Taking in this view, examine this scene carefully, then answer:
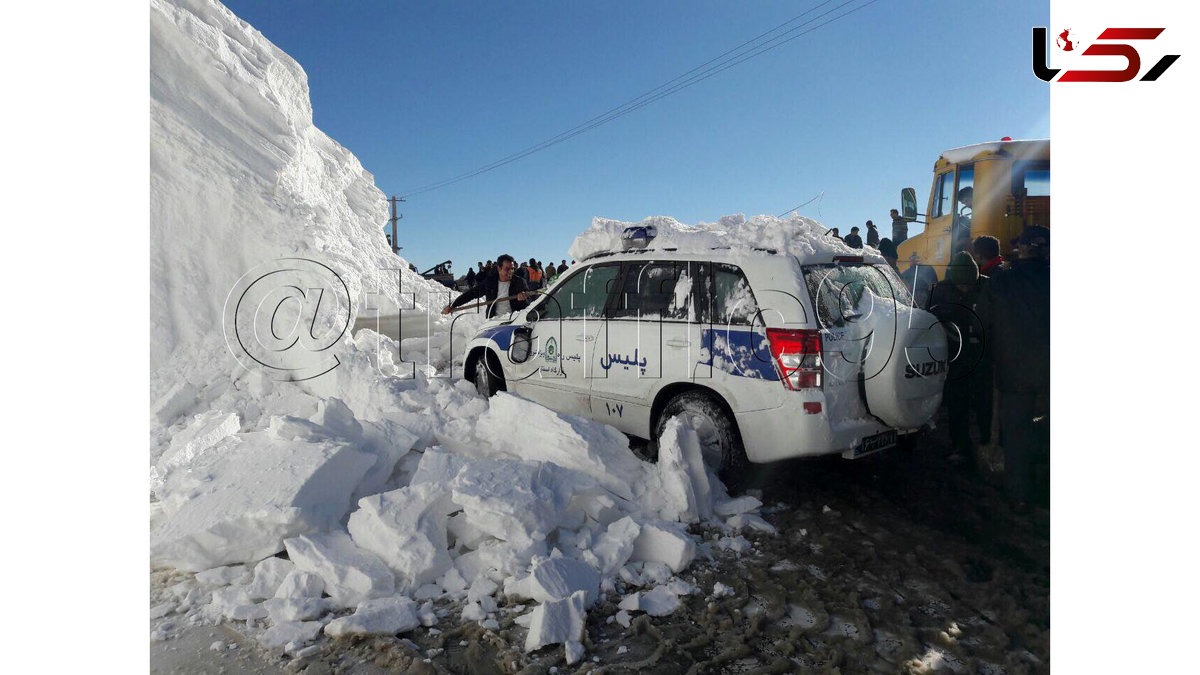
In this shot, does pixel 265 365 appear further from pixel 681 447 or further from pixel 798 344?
pixel 798 344

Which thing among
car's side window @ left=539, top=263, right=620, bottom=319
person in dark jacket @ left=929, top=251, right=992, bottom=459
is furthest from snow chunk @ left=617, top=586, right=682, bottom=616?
person in dark jacket @ left=929, top=251, right=992, bottom=459

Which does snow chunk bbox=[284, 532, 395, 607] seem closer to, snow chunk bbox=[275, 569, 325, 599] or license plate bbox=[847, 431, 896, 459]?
snow chunk bbox=[275, 569, 325, 599]

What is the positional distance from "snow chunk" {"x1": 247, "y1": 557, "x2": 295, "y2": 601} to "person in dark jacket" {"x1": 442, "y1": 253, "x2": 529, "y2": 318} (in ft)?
13.7

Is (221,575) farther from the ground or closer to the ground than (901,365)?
closer to the ground

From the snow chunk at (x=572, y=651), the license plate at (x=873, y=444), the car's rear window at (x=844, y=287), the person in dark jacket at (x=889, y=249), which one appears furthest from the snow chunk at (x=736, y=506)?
the person in dark jacket at (x=889, y=249)

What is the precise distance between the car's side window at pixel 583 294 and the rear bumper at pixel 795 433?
1569 millimetres

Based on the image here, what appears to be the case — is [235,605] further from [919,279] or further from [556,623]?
[919,279]

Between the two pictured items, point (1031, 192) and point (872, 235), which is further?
point (872, 235)

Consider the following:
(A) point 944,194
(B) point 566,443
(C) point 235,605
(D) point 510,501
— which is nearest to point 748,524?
(B) point 566,443

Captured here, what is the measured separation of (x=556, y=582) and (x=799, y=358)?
203 cm

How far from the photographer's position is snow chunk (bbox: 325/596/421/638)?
311 cm

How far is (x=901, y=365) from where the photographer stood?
Answer: 439cm

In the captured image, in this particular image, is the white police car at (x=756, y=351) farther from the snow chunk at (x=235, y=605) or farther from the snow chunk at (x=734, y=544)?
the snow chunk at (x=235, y=605)

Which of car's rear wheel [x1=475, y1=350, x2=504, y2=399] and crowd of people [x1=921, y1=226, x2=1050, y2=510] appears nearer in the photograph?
crowd of people [x1=921, y1=226, x2=1050, y2=510]
